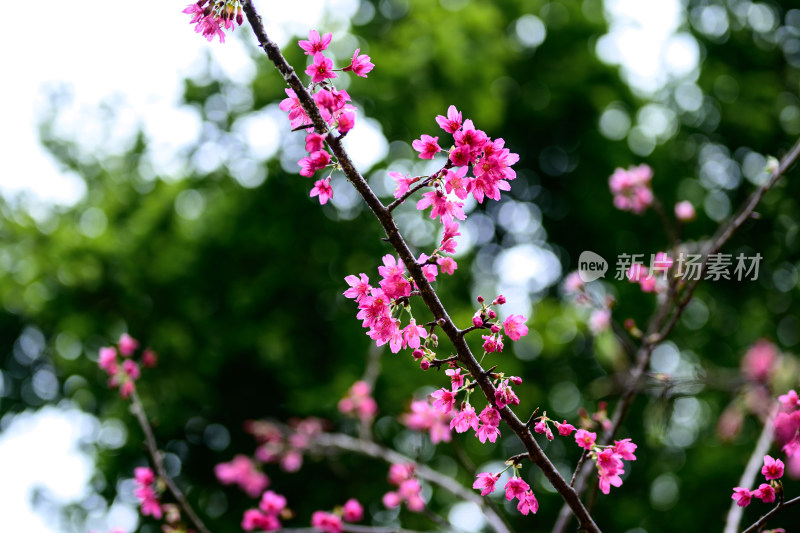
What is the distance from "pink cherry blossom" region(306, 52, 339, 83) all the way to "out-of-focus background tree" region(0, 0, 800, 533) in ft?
13.3

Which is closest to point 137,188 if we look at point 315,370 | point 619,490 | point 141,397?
point 141,397

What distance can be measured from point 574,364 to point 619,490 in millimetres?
1324

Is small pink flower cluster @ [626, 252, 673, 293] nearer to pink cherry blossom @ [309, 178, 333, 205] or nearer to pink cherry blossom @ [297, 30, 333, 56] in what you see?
pink cherry blossom @ [309, 178, 333, 205]

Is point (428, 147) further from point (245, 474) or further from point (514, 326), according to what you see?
point (245, 474)

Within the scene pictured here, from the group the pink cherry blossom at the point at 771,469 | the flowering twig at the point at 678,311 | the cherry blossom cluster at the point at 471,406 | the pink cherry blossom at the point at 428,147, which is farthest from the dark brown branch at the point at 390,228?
the flowering twig at the point at 678,311

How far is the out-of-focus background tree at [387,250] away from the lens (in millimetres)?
5848

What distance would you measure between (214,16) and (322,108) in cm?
42

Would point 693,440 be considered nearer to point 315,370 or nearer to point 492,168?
point 315,370

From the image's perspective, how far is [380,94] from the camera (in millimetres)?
6105

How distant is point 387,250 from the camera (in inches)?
229

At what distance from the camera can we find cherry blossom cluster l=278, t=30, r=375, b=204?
1.36m

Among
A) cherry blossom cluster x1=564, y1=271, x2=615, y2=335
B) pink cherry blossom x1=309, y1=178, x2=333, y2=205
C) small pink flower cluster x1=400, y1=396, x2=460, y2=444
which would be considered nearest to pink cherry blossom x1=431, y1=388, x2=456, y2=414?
pink cherry blossom x1=309, y1=178, x2=333, y2=205

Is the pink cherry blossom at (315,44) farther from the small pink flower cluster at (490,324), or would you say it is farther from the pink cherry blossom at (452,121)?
the small pink flower cluster at (490,324)

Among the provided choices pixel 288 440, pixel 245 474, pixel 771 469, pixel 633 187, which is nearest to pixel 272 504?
pixel 288 440
